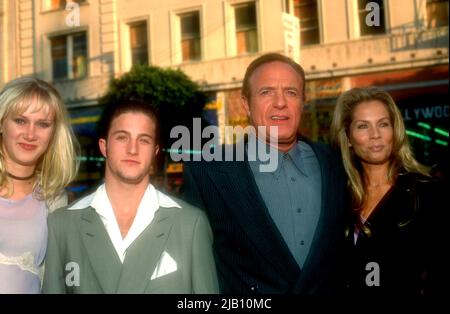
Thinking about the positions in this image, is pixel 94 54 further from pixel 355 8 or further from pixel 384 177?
pixel 384 177

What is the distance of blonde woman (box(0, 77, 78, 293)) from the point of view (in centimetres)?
143

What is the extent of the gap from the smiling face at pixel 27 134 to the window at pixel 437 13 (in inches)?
77.9

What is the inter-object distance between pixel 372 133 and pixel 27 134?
1.21m

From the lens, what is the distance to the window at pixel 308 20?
1834 mm

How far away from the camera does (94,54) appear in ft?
6.70

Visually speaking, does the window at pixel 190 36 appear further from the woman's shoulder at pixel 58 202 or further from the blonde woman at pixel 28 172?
the woman's shoulder at pixel 58 202

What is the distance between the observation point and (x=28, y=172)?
1.59m

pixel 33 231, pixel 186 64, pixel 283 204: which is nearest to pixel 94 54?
pixel 186 64

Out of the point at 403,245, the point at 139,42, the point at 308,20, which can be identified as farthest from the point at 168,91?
the point at 403,245

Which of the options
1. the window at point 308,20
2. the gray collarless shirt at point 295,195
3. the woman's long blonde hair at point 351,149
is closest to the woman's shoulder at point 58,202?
the gray collarless shirt at point 295,195

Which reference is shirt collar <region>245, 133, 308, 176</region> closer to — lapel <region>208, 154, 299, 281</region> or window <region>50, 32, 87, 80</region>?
lapel <region>208, 154, 299, 281</region>

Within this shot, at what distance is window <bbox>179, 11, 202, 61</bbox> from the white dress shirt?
0.86 meters
